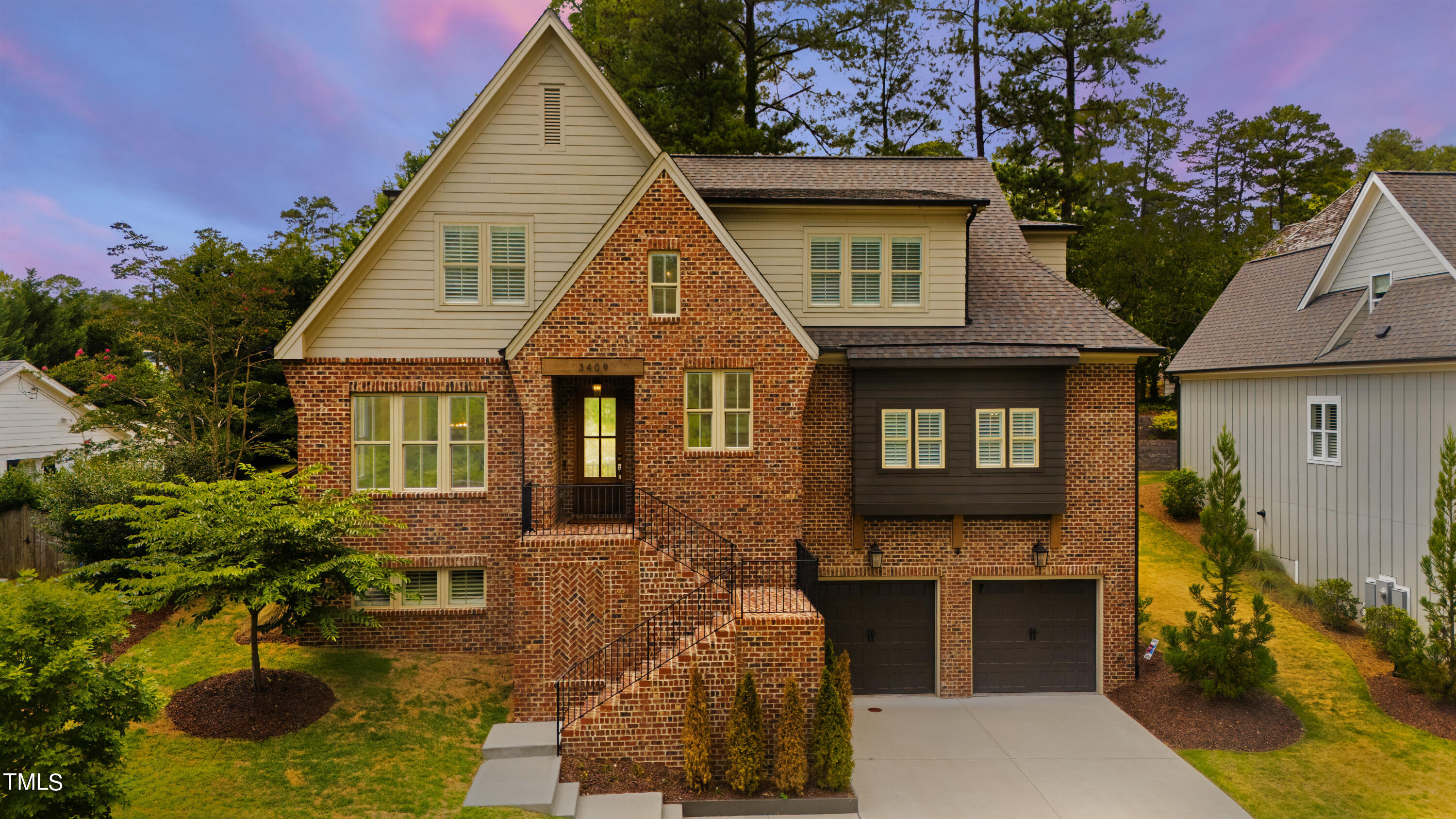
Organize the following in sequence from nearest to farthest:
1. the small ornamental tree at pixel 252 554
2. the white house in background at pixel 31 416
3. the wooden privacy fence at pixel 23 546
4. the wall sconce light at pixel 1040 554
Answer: the small ornamental tree at pixel 252 554 < the wall sconce light at pixel 1040 554 < the wooden privacy fence at pixel 23 546 < the white house in background at pixel 31 416

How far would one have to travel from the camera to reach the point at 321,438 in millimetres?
12680

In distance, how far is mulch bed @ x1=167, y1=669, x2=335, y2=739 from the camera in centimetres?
975

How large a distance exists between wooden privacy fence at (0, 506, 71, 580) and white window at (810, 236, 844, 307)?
17373mm

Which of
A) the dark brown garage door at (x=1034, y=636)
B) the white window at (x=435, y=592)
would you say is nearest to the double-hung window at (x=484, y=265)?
the white window at (x=435, y=592)

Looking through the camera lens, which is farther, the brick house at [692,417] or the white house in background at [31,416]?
the white house in background at [31,416]

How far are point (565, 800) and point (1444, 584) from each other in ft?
49.0

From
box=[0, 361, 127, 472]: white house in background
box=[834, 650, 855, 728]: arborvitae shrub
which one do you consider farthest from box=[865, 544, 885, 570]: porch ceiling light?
box=[0, 361, 127, 472]: white house in background

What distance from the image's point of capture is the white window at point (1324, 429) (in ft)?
52.0

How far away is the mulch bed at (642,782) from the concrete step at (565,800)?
0.15 metres

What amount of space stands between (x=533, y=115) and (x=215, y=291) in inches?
374

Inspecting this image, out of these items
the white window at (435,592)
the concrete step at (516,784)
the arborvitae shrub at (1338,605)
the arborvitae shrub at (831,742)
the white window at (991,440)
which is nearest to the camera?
the concrete step at (516,784)

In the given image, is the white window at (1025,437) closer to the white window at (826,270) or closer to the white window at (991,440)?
the white window at (991,440)

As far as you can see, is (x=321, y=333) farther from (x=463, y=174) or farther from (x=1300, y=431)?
(x=1300, y=431)

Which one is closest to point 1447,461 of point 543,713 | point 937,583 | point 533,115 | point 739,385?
point 937,583
